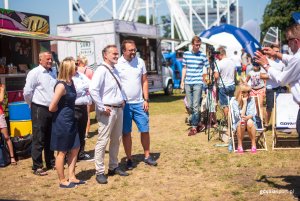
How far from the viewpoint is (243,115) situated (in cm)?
709

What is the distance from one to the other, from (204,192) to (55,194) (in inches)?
79.7

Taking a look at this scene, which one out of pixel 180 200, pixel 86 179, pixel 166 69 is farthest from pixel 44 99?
pixel 166 69

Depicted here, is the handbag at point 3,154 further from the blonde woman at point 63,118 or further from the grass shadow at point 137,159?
the grass shadow at point 137,159

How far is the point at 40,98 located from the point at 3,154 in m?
1.51

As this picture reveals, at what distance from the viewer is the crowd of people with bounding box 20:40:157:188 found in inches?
209

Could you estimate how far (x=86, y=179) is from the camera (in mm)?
5852

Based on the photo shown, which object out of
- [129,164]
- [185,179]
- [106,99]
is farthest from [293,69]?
[129,164]

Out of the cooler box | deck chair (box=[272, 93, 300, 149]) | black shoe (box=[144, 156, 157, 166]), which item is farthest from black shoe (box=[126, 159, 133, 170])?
the cooler box

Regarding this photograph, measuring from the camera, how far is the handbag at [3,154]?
682 cm

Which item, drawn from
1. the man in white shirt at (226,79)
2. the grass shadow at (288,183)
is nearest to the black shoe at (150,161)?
the grass shadow at (288,183)

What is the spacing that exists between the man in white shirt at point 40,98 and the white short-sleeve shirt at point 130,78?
1160 millimetres

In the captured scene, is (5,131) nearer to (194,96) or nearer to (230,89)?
(194,96)

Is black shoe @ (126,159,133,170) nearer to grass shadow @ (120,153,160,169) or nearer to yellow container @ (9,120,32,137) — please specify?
grass shadow @ (120,153,160,169)

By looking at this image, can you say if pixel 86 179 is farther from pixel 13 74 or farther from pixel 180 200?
pixel 13 74
